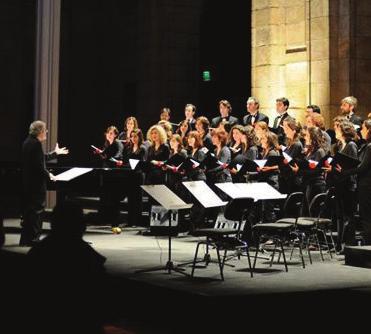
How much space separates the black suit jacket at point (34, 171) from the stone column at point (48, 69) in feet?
18.3

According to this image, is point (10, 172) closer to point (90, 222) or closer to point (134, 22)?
point (90, 222)

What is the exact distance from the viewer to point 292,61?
14805 millimetres

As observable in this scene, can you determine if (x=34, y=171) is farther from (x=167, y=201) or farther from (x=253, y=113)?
(x=253, y=113)

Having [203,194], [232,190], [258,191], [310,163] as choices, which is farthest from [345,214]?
[203,194]

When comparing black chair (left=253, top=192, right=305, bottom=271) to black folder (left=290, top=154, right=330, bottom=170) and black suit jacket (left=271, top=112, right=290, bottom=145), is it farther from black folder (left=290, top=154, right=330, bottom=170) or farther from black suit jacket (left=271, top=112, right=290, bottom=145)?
black suit jacket (left=271, top=112, right=290, bottom=145)

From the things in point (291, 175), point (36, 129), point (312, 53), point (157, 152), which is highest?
point (312, 53)

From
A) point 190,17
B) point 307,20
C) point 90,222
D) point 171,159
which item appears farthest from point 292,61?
point 190,17

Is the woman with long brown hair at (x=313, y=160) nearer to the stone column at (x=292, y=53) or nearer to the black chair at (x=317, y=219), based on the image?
the black chair at (x=317, y=219)

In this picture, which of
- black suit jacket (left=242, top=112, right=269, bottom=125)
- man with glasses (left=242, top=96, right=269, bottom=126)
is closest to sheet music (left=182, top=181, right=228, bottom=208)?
black suit jacket (left=242, top=112, right=269, bottom=125)

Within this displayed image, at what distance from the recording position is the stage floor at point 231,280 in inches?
317

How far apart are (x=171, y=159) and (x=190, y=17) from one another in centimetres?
802

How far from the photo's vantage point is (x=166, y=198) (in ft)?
30.5

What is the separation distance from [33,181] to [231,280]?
360 cm

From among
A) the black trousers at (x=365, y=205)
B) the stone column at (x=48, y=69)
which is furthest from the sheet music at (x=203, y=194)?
the stone column at (x=48, y=69)
